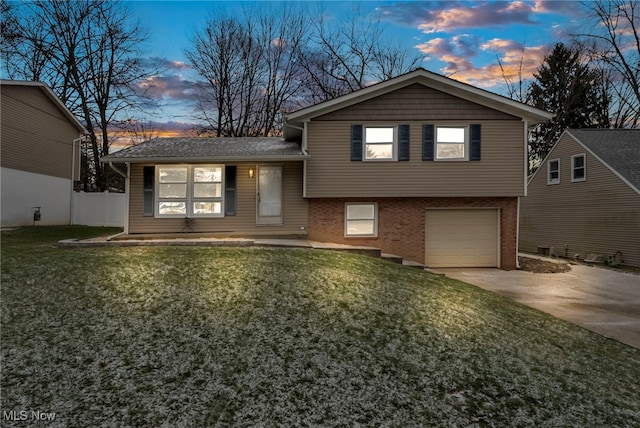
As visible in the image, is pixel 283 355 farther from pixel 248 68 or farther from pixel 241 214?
pixel 248 68

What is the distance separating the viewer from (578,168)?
17.1m

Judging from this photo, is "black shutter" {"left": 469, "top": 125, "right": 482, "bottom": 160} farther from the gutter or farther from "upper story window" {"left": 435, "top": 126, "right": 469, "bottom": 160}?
the gutter

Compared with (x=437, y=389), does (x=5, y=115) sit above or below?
above

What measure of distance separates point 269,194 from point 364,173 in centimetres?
317

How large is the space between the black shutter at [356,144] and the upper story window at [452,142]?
101 inches

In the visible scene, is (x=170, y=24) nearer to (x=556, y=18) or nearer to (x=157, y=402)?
(x=157, y=402)

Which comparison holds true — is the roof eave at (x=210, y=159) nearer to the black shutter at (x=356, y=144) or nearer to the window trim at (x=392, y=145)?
the black shutter at (x=356, y=144)

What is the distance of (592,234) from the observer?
53.3ft

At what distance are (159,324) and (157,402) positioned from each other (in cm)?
145

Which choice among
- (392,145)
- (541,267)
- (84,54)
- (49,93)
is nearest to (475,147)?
(392,145)

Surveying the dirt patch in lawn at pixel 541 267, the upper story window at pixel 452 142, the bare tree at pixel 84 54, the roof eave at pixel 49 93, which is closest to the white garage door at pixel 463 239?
the dirt patch in lawn at pixel 541 267

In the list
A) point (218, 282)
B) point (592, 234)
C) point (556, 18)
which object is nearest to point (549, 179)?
point (592, 234)

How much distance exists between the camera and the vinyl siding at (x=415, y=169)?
39.0ft

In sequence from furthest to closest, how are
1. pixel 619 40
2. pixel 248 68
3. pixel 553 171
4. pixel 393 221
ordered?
pixel 248 68
pixel 619 40
pixel 553 171
pixel 393 221
